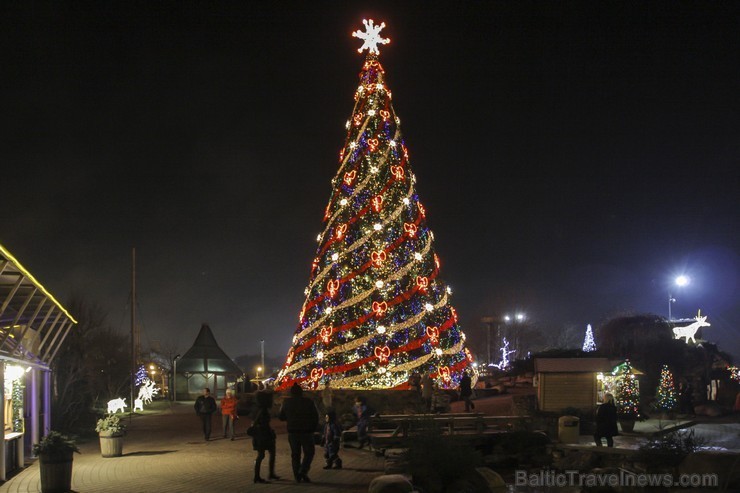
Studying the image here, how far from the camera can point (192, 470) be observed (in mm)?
13586

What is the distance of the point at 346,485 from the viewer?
38.4 feet

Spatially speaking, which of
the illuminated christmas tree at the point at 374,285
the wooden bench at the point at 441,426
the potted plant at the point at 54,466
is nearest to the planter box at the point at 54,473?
the potted plant at the point at 54,466

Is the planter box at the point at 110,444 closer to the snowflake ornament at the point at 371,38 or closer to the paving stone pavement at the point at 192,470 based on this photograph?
the paving stone pavement at the point at 192,470

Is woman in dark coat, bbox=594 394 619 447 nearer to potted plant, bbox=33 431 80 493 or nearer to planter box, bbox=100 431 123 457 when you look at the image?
potted plant, bbox=33 431 80 493

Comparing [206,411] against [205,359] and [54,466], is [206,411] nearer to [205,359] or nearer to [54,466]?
[54,466]

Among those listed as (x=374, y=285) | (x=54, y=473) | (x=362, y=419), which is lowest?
(x=54, y=473)

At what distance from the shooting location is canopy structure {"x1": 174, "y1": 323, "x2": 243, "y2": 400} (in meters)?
47.5

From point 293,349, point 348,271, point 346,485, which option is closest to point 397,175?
point 348,271

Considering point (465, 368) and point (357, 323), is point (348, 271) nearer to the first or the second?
point (357, 323)

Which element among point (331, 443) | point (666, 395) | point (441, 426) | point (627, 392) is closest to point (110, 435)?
point (331, 443)

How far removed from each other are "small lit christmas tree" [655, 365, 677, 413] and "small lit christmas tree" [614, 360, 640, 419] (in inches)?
209

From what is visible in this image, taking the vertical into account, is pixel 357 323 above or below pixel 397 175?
below

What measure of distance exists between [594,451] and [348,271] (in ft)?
35.6

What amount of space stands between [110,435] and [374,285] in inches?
349
